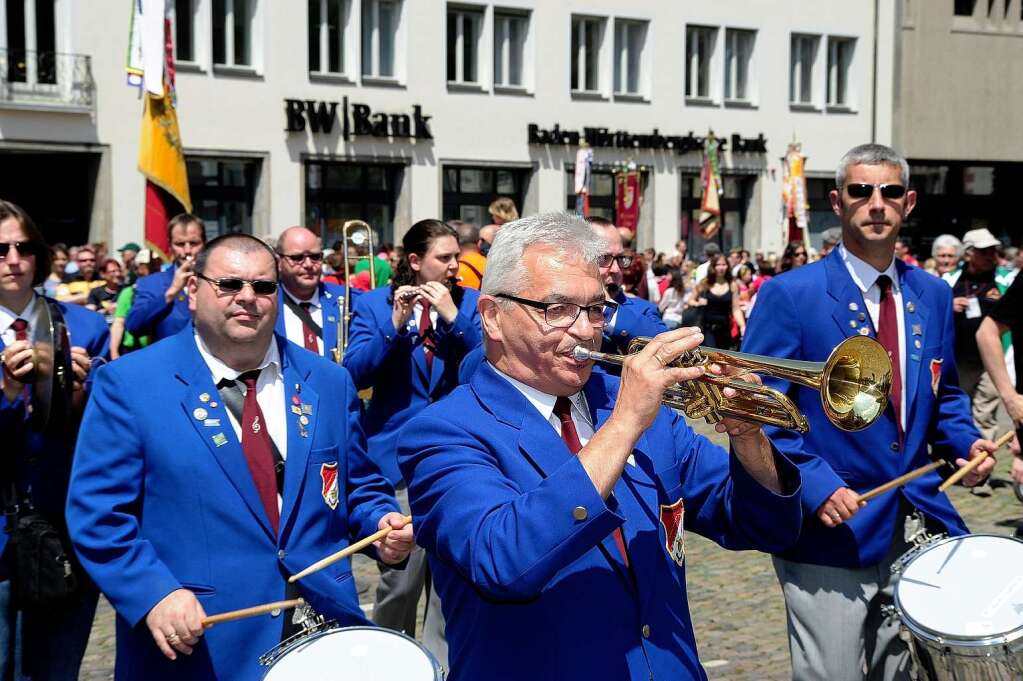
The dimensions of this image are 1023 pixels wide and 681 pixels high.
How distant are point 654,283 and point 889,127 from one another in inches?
769

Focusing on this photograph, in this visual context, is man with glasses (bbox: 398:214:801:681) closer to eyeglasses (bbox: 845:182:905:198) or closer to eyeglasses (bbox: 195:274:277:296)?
eyeglasses (bbox: 195:274:277:296)

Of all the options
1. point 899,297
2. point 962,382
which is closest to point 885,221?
point 899,297

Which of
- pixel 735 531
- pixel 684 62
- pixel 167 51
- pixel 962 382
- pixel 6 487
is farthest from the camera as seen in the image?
pixel 684 62

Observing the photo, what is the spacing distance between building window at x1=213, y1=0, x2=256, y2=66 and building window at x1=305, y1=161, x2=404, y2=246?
8.87 feet

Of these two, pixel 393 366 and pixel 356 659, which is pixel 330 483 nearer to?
pixel 356 659

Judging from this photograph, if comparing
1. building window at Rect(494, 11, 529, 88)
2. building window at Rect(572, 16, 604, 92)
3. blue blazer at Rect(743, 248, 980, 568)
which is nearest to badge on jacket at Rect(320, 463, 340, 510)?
blue blazer at Rect(743, 248, 980, 568)

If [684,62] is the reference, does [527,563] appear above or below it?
below

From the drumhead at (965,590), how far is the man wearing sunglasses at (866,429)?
0.38m

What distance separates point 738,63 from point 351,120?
12.0 meters

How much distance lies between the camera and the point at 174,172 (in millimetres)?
13273

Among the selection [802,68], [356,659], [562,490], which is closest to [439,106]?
[802,68]

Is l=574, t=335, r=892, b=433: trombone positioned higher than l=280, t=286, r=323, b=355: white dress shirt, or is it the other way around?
l=574, t=335, r=892, b=433: trombone

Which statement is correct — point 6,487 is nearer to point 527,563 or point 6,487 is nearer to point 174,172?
point 527,563

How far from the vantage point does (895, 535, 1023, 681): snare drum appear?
4.02 m
